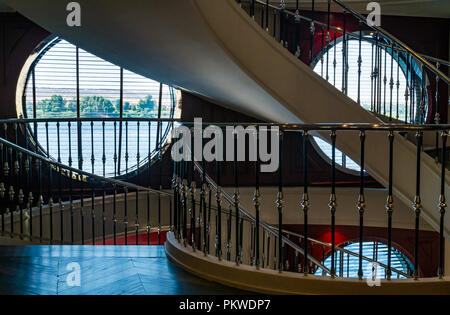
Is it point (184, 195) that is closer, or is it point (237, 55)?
point (184, 195)

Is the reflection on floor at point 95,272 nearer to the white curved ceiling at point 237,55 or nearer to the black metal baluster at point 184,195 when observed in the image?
the black metal baluster at point 184,195

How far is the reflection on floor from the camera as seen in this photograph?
288 cm

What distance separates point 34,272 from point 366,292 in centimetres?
197

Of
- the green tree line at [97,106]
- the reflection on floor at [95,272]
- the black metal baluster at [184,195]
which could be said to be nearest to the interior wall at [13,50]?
the green tree line at [97,106]

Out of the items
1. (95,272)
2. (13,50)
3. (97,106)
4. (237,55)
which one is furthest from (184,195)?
(13,50)

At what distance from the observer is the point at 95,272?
3.18m

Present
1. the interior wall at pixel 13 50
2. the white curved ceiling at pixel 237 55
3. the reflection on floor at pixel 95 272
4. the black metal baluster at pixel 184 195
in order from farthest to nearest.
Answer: the interior wall at pixel 13 50
the white curved ceiling at pixel 237 55
the black metal baluster at pixel 184 195
the reflection on floor at pixel 95 272

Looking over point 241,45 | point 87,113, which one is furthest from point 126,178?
point 241,45

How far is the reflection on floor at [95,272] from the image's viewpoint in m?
2.88

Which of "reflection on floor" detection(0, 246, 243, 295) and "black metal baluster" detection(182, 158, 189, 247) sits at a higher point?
"black metal baluster" detection(182, 158, 189, 247)

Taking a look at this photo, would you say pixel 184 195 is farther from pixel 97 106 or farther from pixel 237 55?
pixel 97 106

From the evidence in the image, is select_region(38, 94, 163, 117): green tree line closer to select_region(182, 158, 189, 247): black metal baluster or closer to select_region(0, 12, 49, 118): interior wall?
select_region(0, 12, 49, 118): interior wall

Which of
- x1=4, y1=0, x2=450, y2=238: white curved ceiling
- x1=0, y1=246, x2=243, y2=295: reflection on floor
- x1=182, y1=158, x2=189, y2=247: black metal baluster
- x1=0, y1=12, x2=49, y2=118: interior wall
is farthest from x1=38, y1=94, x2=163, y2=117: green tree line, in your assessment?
x1=182, y1=158, x2=189, y2=247: black metal baluster

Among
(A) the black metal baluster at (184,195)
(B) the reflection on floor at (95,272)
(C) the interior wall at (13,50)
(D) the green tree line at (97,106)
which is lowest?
(B) the reflection on floor at (95,272)
